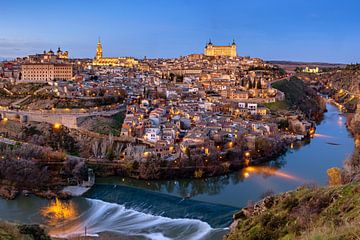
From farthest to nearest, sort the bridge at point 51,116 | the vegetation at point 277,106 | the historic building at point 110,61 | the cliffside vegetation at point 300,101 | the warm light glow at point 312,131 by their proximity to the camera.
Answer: the historic building at point 110,61 < the cliffside vegetation at point 300,101 < the vegetation at point 277,106 < the warm light glow at point 312,131 < the bridge at point 51,116

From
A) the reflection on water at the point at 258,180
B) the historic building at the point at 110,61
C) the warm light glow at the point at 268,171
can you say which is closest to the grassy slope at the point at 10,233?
the reflection on water at the point at 258,180

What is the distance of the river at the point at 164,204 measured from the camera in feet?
28.0

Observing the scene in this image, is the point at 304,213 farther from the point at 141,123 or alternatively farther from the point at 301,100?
the point at 301,100

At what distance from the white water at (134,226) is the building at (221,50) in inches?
1585

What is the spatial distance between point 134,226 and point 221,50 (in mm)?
41484

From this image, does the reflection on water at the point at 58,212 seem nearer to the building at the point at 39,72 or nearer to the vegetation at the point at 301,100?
the building at the point at 39,72

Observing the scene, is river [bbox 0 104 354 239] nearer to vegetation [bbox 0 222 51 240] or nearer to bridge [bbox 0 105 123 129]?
vegetation [bbox 0 222 51 240]

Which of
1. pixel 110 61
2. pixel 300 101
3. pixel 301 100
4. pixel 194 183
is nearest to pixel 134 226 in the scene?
pixel 194 183

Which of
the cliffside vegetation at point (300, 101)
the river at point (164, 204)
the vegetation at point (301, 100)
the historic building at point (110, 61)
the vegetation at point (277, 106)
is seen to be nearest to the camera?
the river at point (164, 204)

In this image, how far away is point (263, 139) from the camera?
1503 centimetres

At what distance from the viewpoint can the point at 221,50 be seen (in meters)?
48.6

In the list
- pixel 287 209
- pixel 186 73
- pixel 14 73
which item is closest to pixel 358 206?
pixel 287 209

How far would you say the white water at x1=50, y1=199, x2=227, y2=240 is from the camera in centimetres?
822

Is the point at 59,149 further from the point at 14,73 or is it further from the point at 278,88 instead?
the point at 278,88
